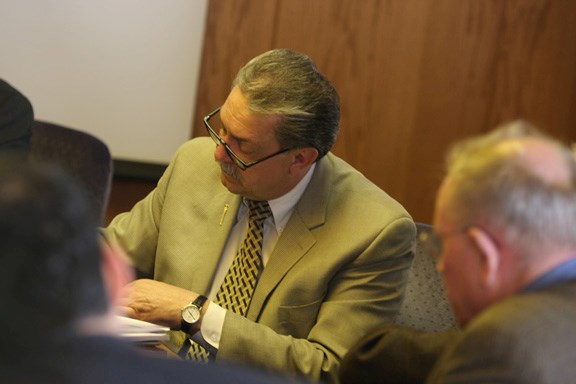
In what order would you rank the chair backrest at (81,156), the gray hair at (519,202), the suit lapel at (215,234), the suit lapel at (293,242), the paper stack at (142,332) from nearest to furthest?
the gray hair at (519,202) < the paper stack at (142,332) < the suit lapel at (293,242) < the suit lapel at (215,234) < the chair backrest at (81,156)

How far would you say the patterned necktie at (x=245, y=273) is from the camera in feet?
9.19

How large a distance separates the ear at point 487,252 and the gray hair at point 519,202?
0.02 metres

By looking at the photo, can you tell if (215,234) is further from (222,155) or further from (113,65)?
(113,65)

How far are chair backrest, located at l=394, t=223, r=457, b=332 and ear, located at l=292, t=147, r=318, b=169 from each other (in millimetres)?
371

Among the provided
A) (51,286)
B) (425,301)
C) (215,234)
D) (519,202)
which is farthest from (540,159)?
(215,234)

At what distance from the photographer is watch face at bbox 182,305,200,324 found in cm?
264

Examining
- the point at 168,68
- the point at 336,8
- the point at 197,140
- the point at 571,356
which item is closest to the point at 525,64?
the point at 336,8

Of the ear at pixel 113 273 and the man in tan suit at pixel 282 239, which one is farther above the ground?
the ear at pixel 113 273

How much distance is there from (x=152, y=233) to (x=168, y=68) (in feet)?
4.76

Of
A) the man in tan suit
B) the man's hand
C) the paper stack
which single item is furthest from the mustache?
the paper stack

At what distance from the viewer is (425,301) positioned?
285cm

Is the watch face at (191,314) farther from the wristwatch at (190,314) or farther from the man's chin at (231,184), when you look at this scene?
the man's chin at (231,184)

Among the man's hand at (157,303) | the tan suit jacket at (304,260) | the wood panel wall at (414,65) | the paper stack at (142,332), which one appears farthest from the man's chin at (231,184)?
the wood panel wall at (414,65)

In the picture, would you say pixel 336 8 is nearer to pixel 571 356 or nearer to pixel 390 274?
pixel 390 274
